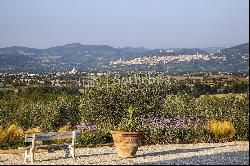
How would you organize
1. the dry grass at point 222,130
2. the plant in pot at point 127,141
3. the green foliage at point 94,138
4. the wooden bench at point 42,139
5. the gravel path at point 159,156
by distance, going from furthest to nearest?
1. the dry grass at point 222,130
2. the green foliage at point 94,138
3. the plant in pot at point 127,141
4. the wooden bench at point 42,139
5. the gravel path at point 159,156

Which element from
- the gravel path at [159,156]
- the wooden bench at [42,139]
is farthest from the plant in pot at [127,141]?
the wooden bench at [42,139]

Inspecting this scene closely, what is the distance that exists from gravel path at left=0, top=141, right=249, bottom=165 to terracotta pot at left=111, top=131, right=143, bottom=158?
225mm

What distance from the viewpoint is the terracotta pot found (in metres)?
13.8

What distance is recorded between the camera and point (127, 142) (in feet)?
45.2

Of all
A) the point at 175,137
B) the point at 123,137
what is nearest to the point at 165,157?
the point at 123,137

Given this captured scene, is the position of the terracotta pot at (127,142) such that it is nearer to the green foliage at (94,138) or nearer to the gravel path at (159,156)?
the gravel path at (159,156)

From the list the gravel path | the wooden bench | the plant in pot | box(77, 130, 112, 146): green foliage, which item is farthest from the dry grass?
the wooden bench

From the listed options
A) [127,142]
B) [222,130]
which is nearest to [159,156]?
[127,142]

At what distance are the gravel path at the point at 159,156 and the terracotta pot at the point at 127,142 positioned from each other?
0.74 feet

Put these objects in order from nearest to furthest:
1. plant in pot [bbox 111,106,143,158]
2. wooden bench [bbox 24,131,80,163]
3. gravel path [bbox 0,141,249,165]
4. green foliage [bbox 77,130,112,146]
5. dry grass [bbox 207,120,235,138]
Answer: gravel path [bbox 0,141,249,165] → wooden bench [bbox 24,131,80,163] → plant in pot [bbox 111,106,143,158] → green foliage [bbox 77,130,112,146] → dry grass [bbox 207,120,235,138]

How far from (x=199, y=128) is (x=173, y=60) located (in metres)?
147

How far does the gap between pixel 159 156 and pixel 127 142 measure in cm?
118

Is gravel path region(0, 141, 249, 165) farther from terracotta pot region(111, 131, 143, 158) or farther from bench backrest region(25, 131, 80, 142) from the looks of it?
bench backrest region(25, 131, 80, 142)

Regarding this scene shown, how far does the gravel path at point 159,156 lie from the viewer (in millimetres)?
12922
